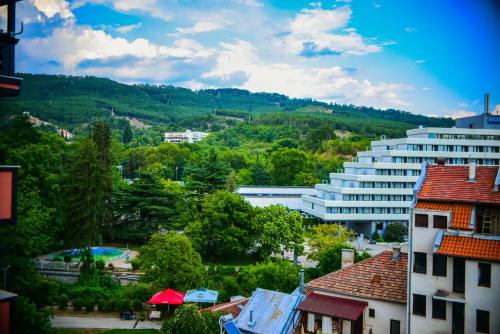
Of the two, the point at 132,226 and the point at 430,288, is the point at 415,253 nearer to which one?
the point at 430,288

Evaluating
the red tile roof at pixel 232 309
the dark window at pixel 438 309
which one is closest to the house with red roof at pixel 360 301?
the dark window at pixel 438 309

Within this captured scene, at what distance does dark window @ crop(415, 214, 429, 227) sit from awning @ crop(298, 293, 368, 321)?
4.21m

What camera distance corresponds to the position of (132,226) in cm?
4941

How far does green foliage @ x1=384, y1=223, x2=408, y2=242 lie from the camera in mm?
55875

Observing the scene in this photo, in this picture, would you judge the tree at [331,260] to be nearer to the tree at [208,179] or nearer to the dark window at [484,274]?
the dark window at [484,274]

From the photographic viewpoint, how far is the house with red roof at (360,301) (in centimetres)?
1961

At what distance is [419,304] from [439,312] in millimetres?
795

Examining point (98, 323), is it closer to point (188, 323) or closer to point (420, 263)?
point (188, 323)

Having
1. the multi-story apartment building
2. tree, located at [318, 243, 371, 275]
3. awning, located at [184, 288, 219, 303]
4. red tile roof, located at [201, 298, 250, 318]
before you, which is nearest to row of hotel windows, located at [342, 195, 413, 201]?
tree, located at [318, 243, 371, 275]

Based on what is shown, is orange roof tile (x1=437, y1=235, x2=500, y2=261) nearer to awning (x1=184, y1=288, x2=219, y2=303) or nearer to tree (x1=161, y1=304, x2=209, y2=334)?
tree (x1=161, y1=304, x2=209, y2=334)

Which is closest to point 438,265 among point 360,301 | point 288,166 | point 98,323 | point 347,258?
point 360,301

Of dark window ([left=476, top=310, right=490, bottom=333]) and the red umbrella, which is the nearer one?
dark window ([left=476, top=310, right=490, bottom=333])

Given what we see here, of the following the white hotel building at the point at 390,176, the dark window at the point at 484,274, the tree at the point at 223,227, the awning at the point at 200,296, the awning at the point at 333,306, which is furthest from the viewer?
the white hotel building at the point at 390,176

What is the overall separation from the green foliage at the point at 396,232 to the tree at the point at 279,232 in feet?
64.4
